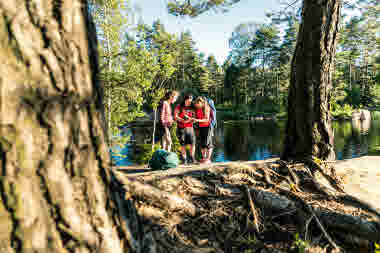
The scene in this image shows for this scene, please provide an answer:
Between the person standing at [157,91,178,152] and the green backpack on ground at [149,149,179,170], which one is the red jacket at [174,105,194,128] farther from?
the green backpack on ground at [149,149,179,170]

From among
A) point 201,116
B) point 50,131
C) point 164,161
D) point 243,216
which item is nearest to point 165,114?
point 201,116

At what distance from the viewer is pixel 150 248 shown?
1476mm

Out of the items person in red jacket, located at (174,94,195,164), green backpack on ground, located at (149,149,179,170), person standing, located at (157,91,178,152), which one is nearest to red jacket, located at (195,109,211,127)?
person in red jacket, located at (174,94,195,164)

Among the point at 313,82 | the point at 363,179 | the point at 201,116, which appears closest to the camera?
the point at 313,82

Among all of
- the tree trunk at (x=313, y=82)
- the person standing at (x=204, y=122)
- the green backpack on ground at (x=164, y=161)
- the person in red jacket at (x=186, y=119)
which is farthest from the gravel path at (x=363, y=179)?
the person in red jacket at (x=186, y=119)

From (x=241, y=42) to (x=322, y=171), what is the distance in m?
46.3

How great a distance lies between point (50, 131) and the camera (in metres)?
0.86

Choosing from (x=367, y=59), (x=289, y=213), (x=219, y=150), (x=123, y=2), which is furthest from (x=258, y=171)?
(x=367, y=59)

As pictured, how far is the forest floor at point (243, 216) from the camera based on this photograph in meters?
1.72

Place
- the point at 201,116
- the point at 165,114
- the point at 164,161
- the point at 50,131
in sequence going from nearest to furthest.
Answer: the point at 50,131
the point at 164,161
the point at 201,116
the point at 165,114

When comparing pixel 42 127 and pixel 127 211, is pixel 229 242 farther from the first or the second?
pixel 42 127

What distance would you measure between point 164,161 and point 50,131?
342 centimetres

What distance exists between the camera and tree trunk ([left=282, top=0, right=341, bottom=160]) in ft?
9.74

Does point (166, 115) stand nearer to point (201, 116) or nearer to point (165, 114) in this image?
point (165, 114)
